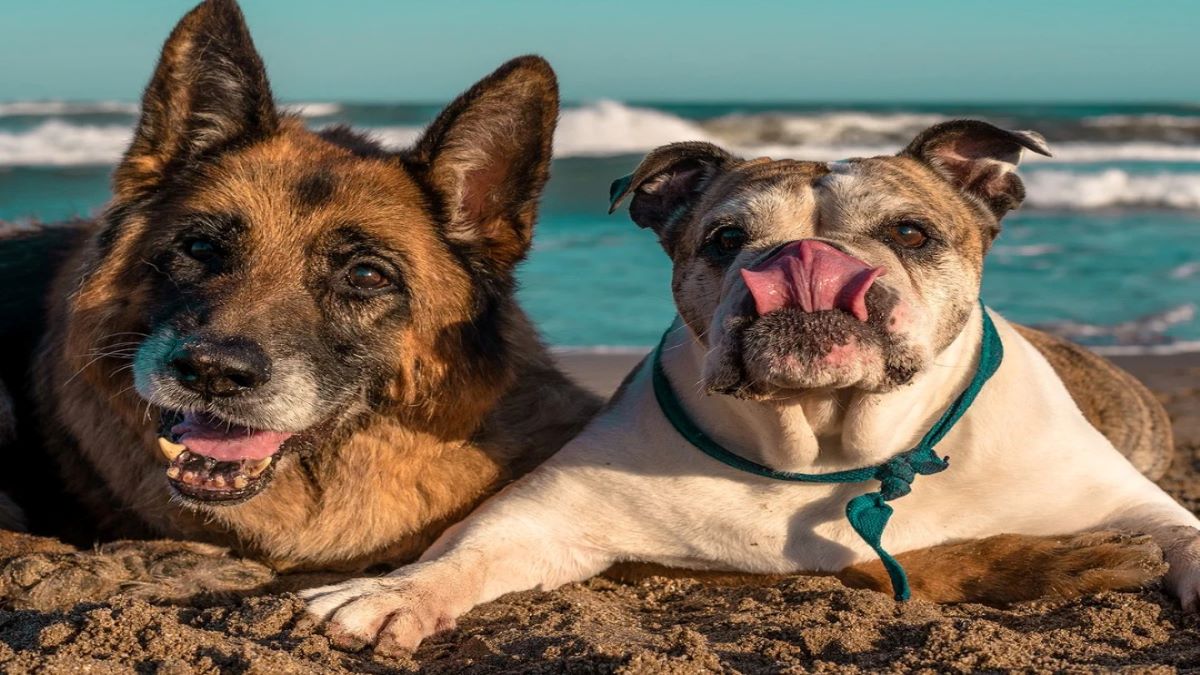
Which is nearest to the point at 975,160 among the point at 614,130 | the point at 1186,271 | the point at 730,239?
the point at 730,239

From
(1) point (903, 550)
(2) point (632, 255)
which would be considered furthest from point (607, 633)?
(2) point (632, 255)

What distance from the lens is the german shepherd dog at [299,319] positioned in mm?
3848

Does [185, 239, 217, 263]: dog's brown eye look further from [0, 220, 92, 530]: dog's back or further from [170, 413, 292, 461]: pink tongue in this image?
[0, 220, 92, 530]: dog's back

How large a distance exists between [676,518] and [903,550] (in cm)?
68

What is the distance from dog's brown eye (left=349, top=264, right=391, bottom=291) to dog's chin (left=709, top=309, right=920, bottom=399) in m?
1.14

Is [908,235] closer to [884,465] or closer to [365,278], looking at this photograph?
[884,465]

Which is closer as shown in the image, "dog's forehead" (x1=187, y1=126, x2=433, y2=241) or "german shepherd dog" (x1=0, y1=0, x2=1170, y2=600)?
"german shepherd dog" (x1=0, y1=0, x2=1170, y2=600)

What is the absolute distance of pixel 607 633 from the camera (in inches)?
136

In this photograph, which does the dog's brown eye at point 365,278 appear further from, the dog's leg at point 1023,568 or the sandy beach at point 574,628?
the dog's leg at point 1023,568

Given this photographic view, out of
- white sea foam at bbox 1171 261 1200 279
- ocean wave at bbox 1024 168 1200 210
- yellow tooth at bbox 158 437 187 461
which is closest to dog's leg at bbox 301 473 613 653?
yellow tooth at bbox 158 437 187 461

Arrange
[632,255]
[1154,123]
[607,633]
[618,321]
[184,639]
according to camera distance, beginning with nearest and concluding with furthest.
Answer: [184,639]
[607,633]
[618,321]
[632,255]
[1154,123]

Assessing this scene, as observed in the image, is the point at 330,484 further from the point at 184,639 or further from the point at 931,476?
the point at 931,476

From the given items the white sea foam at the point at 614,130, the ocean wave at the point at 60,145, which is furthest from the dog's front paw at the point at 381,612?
the white sea foam at the point at 614,130

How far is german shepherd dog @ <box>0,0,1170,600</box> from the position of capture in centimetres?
385
